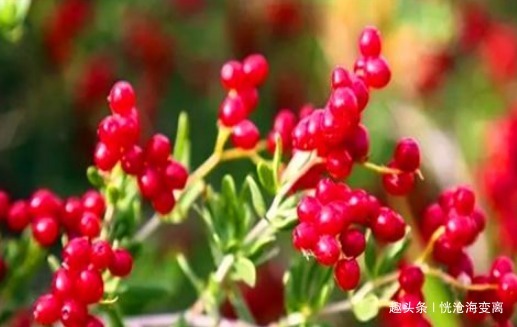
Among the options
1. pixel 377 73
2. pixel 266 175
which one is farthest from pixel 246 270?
pixel 377 73

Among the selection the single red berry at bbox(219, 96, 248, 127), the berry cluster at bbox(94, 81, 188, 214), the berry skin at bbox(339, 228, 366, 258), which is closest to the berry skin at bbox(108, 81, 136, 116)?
the berry cluster at bbox(94, 81, 188, 214)

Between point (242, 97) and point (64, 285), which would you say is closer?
point (64, 285)

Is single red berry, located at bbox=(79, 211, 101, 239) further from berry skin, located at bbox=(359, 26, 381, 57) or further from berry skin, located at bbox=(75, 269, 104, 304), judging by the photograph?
berry skin, located at bbox=(359, 26, 381, 57)

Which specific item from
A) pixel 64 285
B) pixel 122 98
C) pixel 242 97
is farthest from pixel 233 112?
pixel 64 285

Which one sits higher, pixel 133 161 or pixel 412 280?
pixel 133 161

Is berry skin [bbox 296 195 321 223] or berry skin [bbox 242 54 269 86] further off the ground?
berry skin [bbox 242 54 269 86]

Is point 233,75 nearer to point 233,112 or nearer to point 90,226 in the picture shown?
point 233,112

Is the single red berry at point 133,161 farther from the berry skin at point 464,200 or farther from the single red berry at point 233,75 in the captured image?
the berry skin at point 464,200
